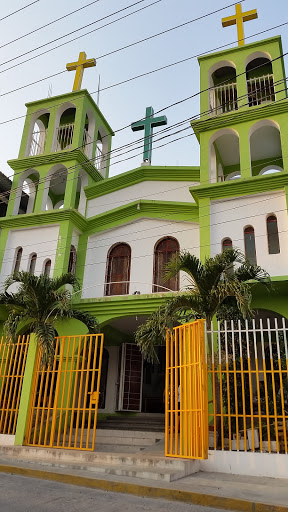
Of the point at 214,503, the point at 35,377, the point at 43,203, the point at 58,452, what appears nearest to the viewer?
the point at 214,503

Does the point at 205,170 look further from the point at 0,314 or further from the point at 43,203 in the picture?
the point at 0,314

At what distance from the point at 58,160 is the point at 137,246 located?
4.64m

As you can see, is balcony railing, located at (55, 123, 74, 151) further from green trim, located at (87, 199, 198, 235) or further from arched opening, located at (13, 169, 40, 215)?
green trim, located at (87, 199, 198, 235)

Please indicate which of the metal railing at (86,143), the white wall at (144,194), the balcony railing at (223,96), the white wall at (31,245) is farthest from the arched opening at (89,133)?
the balcony railing at (223,96)

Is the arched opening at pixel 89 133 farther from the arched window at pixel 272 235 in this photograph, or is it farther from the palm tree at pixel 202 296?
the palm tree at pixel 202 296

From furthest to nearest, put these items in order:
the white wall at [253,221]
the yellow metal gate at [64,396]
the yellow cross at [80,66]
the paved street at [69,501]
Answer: the yellow cross at [80,66]
the white wall at [253,221]
the yellow metal gate at [64,396]
the paved street at [69,501]

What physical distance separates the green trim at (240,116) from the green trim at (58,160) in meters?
4.32

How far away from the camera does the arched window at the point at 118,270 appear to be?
1345 centimetres

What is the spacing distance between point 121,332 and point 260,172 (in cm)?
713

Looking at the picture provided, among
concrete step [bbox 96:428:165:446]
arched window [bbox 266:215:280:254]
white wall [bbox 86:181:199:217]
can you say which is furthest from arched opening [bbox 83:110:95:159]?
concrete step [bbox 96:428:165:446]

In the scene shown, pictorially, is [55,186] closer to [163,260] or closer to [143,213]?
[143,213]

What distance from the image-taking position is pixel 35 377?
912cm

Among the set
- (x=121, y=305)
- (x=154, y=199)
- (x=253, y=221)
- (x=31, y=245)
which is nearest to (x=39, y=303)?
(x=121, y=305)

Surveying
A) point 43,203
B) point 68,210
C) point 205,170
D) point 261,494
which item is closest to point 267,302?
point 205,170
